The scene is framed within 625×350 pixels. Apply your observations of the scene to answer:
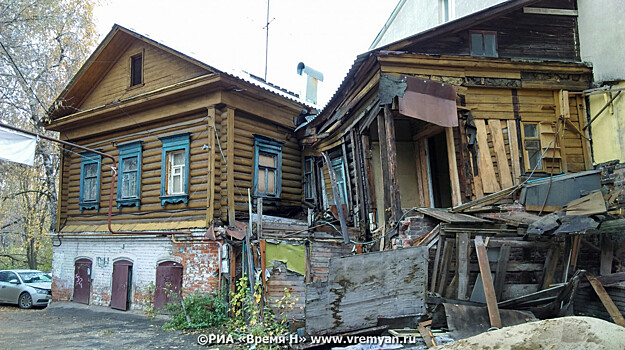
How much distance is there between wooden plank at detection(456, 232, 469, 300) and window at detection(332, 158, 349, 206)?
569 centimetres

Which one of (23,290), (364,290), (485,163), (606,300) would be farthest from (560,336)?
(23,290)

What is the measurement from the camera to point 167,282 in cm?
1227

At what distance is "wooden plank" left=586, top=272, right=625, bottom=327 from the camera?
667cm

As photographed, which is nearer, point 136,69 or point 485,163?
point 485,163

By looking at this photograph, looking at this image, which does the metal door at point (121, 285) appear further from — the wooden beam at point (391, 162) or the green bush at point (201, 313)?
the wooden beam at point (391, 162)

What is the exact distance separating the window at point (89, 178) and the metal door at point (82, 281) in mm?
1914

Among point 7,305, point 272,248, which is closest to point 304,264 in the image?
point 272,248

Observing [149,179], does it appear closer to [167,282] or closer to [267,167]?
[167,282]

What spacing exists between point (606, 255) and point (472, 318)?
3.11 metres

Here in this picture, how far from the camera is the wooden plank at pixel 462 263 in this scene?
23.5ft

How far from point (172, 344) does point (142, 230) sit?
492cm

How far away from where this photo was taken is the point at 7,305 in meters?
17.1

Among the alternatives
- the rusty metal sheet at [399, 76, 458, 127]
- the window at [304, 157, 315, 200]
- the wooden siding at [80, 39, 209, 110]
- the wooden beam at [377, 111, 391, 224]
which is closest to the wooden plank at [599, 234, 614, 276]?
the rusty metal sheet at [399, 76, 458, 127]

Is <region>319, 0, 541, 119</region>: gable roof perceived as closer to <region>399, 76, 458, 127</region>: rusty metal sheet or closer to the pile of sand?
<region>399, 76, 458, 127</region>: rusty metal sheet
